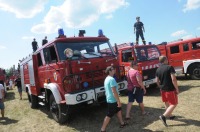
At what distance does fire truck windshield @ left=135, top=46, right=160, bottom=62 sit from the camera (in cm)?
1074

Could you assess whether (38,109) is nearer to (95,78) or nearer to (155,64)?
(95,78)

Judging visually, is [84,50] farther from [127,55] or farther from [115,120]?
[127,55]

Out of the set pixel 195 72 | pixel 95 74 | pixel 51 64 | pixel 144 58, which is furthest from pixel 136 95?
pixel 195 72

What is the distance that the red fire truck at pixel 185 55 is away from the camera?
42.7ft

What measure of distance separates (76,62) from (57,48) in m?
0.73

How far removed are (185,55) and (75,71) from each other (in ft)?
29.3

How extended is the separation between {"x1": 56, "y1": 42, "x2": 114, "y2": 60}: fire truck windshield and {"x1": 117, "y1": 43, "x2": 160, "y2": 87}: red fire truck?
298 cm

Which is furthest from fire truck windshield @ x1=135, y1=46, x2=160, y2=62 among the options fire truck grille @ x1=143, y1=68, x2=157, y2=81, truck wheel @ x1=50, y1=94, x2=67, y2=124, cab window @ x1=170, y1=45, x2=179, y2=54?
truck wheel @ x1=50, y1=94, x2=67, y2=124

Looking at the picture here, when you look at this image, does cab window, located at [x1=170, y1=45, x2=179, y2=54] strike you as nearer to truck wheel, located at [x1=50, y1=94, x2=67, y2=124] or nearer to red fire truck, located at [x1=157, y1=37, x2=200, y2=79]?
red fire truck, located at [x1=157, y1=37, x2=200, y2=79]

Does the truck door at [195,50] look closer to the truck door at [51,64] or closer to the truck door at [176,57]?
the truck door at [176,57]

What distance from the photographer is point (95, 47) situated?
7641 millimetres

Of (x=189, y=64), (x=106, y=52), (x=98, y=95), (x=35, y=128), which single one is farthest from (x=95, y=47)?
(x=189, y=64)

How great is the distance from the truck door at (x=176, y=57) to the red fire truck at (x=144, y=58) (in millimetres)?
3179

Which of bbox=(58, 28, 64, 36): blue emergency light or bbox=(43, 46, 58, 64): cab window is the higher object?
bbox=(58, 28, 64, 36): blue emergency light
